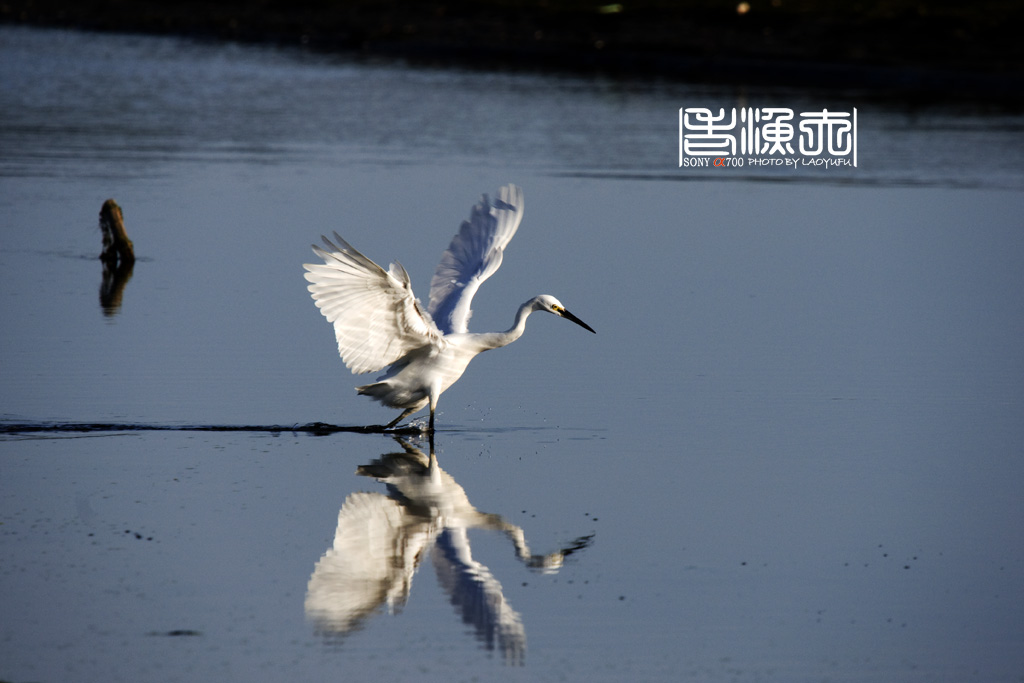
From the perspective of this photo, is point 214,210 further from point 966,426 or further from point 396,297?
point 966,426

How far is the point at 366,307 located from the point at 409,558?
2.25 meters

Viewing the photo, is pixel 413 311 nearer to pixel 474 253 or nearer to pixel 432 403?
pixel 432 403

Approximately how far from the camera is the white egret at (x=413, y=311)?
879 centimetres

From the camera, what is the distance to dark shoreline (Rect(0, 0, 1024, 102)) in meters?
31.9

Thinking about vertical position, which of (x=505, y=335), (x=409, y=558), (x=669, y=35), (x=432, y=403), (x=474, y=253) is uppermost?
(x=669, y=35)

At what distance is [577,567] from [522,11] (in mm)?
36838

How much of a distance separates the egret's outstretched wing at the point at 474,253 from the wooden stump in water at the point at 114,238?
5507mm

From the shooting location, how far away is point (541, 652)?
614cm

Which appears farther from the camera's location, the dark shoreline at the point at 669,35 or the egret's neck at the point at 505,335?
the dark shoreline at the point at 669,35

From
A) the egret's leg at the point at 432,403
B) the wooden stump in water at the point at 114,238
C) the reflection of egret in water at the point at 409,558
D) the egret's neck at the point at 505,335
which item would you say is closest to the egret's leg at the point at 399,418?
the egret's leg at the point at 432,403

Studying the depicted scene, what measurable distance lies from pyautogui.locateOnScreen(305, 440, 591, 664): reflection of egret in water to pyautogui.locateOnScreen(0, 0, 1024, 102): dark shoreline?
2414 centimetres

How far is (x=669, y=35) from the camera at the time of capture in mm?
37812

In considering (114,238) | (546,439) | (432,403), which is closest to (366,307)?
(432,403)

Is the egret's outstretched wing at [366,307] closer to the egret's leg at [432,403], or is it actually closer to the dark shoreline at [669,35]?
Answer: the egret's leg at [432,403]
